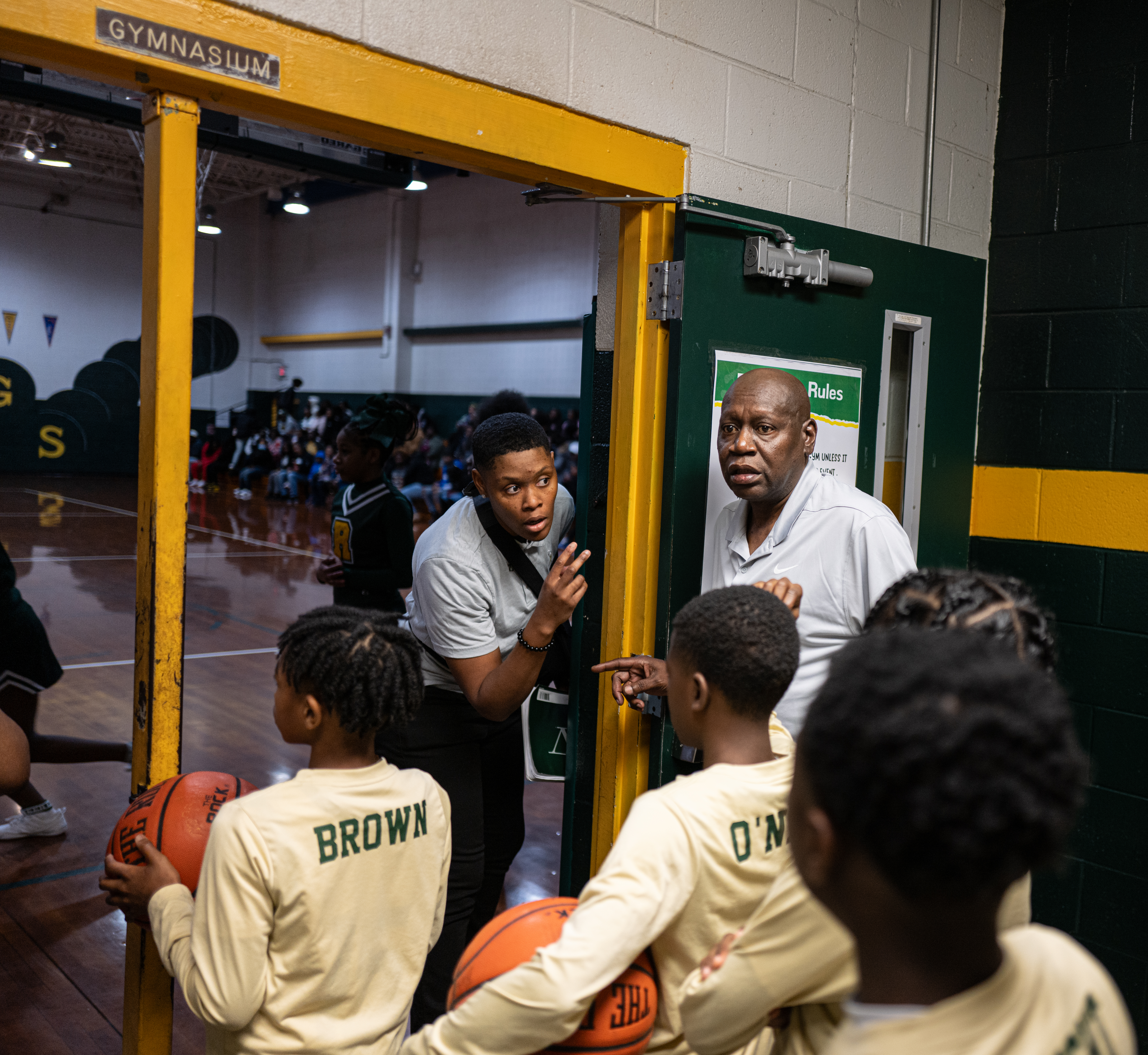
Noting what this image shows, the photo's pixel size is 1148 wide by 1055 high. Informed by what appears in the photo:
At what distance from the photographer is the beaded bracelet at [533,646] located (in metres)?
2.38

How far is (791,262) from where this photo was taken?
2611 millimetres

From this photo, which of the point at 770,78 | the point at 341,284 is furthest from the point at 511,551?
the point at 341,284

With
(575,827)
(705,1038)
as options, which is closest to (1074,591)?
(575,827)

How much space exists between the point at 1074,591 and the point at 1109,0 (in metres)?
1.86

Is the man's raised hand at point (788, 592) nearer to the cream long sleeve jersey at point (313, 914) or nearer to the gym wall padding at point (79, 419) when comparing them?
the cream long sleeve jersey at point (313, 914)

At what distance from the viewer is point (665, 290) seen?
2514 millimetres

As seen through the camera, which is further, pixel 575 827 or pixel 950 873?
pixel 575 827

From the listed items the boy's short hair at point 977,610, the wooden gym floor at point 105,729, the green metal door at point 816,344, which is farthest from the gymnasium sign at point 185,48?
the wooden gym floor at point 105,729

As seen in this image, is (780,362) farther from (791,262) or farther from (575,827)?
(575,827)

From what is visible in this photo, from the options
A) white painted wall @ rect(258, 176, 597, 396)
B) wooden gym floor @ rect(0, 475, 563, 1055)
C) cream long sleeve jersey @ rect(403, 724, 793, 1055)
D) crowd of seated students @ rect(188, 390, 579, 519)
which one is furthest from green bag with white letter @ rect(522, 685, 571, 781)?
white painted wall @ rect(258, 176, 597, 396)

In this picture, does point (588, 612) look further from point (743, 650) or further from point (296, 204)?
point (296, 204)

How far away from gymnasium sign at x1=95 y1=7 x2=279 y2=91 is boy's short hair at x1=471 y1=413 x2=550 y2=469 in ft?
3.06

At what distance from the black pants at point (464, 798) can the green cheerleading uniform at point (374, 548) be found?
135cm

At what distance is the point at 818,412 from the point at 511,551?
94cm
